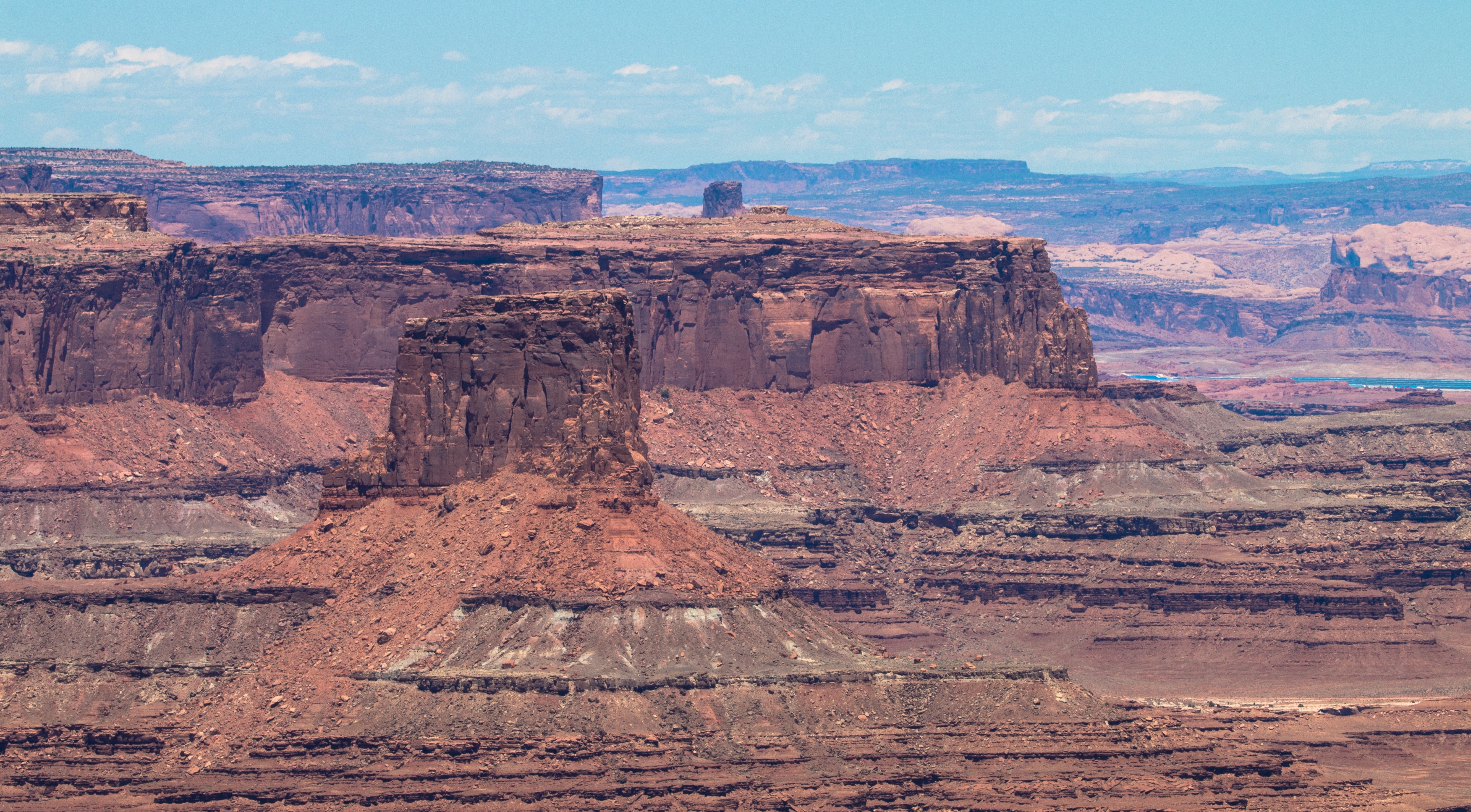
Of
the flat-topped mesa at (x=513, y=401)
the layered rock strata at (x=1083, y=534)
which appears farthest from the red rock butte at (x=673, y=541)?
the layered rock strata at (x=1083, y=534)

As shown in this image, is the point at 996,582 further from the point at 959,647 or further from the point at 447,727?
the point at 447,727

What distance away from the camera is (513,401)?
106 metres

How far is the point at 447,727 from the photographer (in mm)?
92812

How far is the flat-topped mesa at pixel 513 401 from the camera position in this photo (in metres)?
105

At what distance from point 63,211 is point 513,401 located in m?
62.9

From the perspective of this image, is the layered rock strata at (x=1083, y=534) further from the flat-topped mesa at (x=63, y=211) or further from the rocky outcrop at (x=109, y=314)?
the flat-topped mesa at (x=63, y=211)

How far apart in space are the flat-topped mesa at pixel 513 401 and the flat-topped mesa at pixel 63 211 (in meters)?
57.0

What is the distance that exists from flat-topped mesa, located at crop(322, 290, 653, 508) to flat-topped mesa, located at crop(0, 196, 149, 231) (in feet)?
187

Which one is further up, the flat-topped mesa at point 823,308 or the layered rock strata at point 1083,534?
the flat-topped mesa at point 823,308

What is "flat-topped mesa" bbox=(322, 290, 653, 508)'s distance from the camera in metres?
105

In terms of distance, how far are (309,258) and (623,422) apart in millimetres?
70522

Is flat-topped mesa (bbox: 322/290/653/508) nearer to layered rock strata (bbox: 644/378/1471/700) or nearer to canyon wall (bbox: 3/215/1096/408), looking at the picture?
layered rock strata (bbox: 644/378/1471/700)

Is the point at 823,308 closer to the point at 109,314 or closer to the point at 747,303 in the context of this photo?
the point at 747,303

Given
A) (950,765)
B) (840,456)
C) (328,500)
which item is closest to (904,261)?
(840,456)
